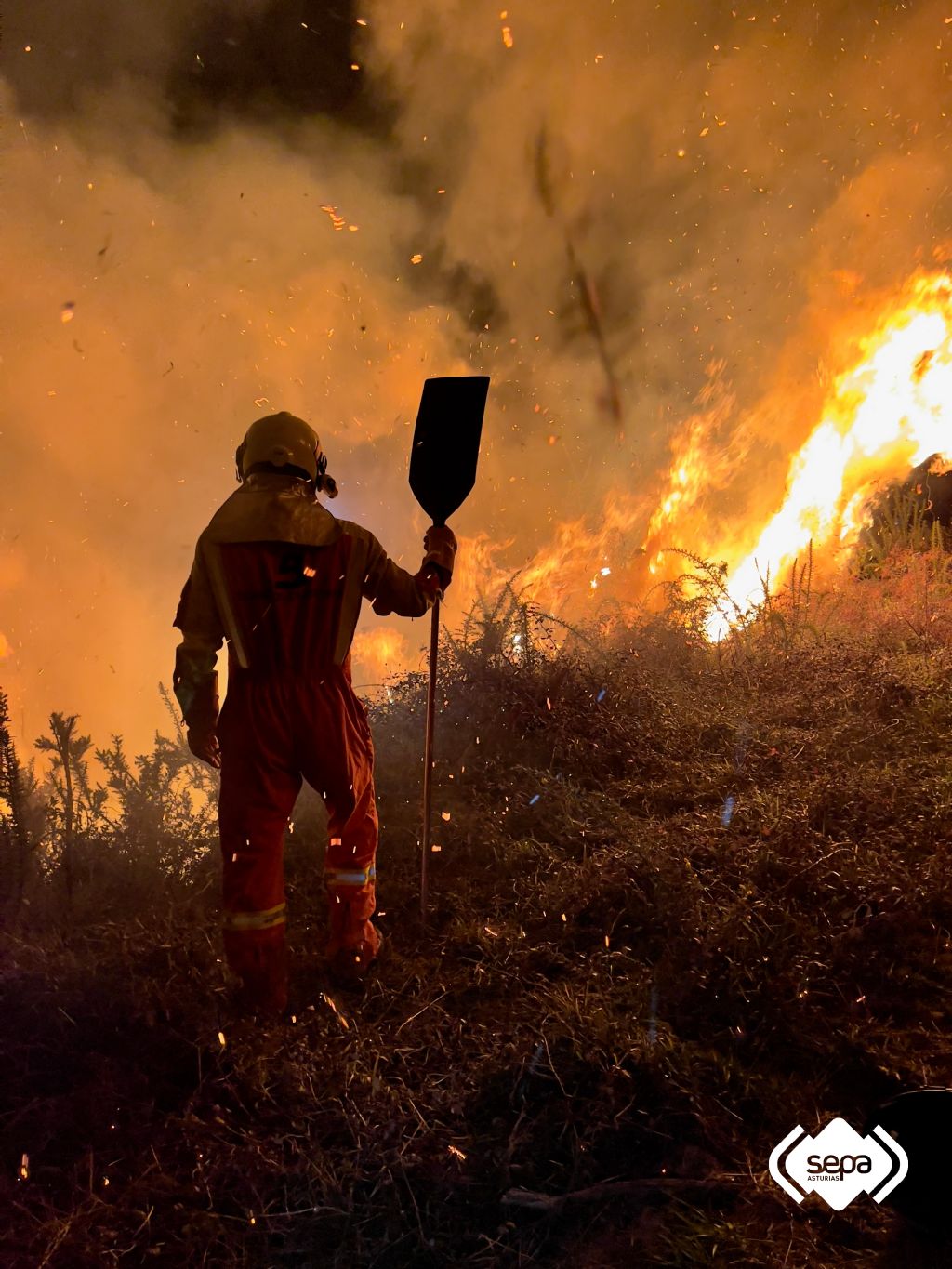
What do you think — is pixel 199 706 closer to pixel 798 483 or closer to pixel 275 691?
pixel 275 691

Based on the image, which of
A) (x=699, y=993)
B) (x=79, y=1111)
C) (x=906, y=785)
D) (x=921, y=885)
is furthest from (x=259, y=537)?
(x=906, y=785)

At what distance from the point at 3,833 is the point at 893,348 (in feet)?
36.3

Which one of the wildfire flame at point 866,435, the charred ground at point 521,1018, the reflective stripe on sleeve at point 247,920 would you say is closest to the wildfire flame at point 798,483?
the wildfire flame at point 866,435

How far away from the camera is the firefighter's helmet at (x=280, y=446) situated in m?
2.97

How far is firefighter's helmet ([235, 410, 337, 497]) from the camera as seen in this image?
9.73 ft

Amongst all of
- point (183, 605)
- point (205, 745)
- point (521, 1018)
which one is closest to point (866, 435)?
point (521, 1018)

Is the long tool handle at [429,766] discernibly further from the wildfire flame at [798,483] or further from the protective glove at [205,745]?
the wildfire flame at [798,483]

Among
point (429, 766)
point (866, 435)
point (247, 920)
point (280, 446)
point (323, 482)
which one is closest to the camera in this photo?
point (247, 920)

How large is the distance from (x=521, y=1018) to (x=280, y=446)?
2.77 metres

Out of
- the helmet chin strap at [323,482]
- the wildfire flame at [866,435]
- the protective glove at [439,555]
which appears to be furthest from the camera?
the wildfire flame at [866,435]

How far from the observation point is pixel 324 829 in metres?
4.42

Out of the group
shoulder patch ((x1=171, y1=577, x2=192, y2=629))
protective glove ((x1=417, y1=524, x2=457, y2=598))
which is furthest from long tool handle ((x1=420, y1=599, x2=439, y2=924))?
shoulder patch ((x1=171, y1=577, x2=192, y2=629))

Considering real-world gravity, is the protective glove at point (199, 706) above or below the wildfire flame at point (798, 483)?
below

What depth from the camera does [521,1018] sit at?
9.34ft
